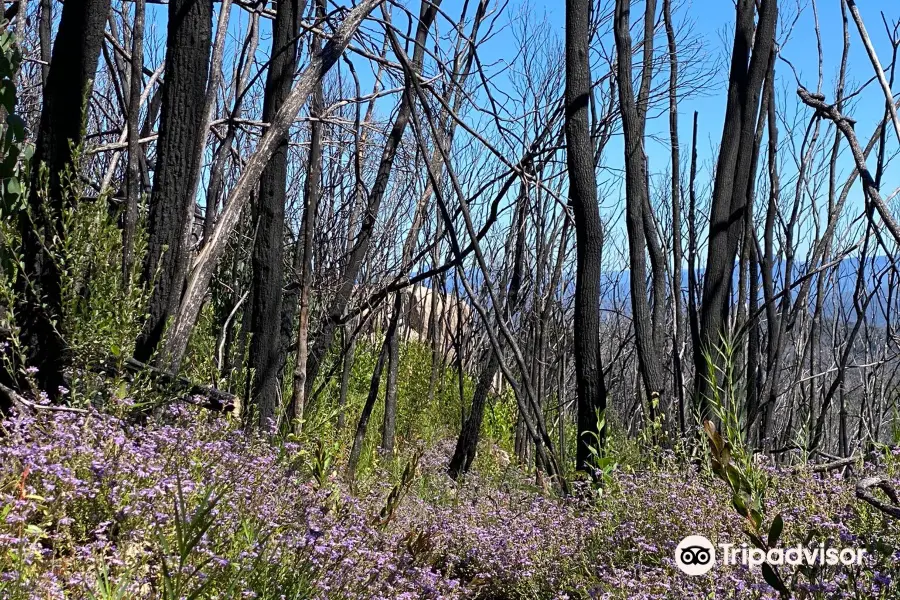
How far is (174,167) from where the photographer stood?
2.80 m

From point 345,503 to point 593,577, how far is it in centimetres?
81

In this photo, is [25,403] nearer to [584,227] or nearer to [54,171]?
[54,171]

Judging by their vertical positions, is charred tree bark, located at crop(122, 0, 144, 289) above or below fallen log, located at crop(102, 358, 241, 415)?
above

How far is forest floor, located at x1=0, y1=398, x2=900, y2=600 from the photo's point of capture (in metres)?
1.66

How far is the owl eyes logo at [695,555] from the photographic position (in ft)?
6.27

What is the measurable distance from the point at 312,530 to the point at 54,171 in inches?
61.7

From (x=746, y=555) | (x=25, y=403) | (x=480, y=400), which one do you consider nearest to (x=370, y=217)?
(x=480, y=400)

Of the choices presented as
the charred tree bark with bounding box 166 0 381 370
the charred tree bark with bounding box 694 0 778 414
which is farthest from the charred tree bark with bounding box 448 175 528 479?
the charred tree bark with bounding box 166 0 381 370

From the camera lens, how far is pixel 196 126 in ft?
9.30

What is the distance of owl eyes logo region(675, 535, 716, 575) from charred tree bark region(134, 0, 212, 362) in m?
1.90

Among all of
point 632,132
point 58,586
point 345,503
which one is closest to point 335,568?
point 345,503

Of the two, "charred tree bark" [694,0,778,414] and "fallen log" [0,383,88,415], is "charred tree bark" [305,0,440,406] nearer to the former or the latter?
"charred tree bark" [694,0,778,414]

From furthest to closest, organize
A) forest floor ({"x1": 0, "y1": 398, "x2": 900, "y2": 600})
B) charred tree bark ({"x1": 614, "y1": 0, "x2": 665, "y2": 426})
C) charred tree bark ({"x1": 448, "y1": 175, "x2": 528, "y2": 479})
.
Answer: charred tree bark ({"x1": 448, "y1": 175, "x2": 528, "y2": 479}) → charred tree bark ({"x1": 614, "y1": 0, "x2": 665, "y2": 426}) → forest floor ({"x1": 0, "y1": 398, "x2": 900, "y2": 600})

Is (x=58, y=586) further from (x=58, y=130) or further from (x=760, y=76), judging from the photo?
(x=760, y=76)
